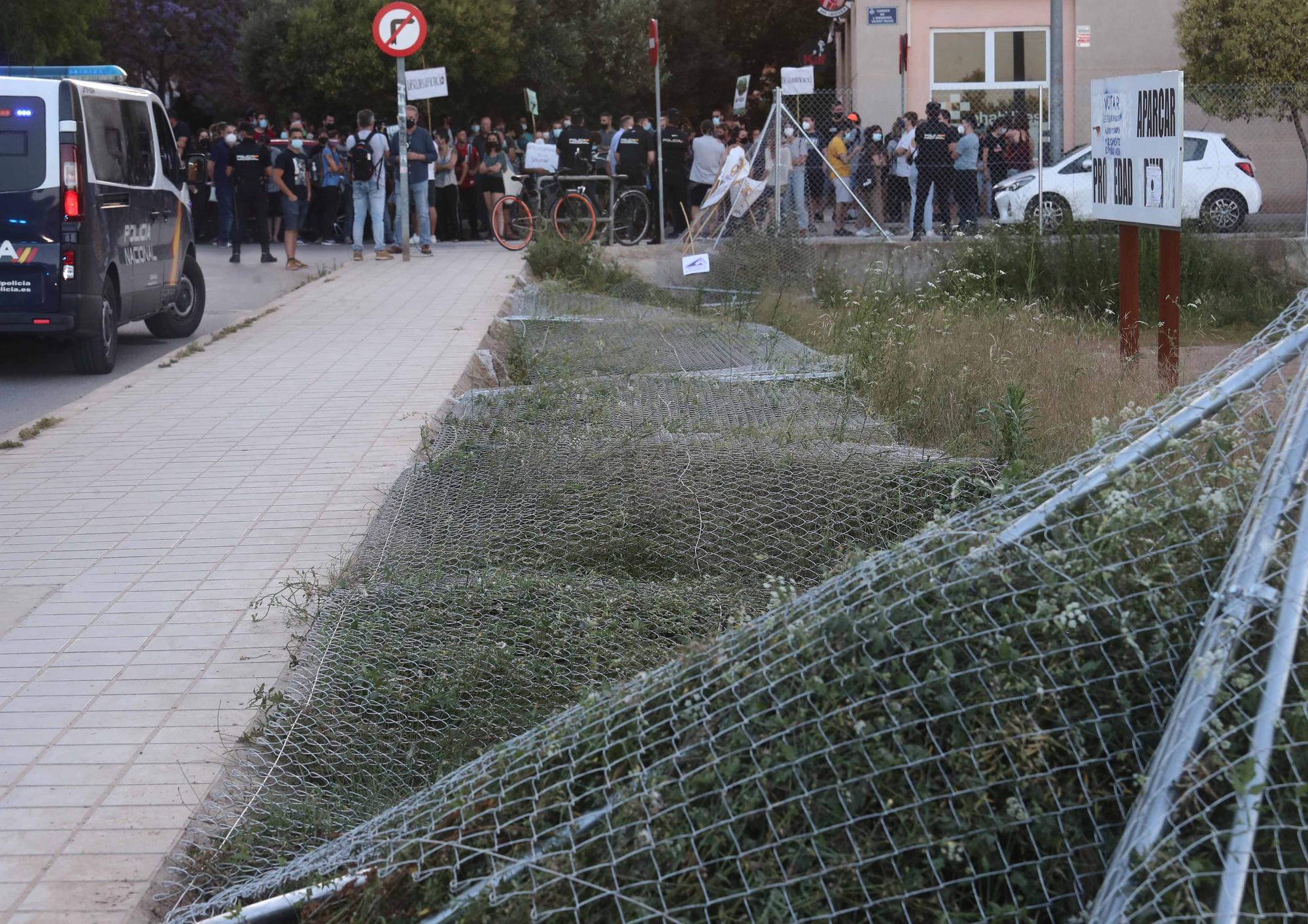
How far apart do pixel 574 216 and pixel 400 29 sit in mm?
4019

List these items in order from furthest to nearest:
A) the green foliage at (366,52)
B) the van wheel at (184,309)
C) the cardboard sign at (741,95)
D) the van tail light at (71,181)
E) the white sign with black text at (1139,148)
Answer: the green foliage at (366,52) < the cardboard sign at (741,95) < the van wheel at (184,309) < the van tail light at (71,181) < the white sign with black text at (1139,148)

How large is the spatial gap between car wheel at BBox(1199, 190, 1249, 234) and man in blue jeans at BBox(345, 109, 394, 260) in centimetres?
1007

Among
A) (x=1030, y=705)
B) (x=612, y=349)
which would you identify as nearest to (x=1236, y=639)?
(x=1030, y=705)

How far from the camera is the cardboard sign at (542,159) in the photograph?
22125 millimetres

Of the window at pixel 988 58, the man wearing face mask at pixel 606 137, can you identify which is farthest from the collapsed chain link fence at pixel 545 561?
the window at pixel 988 58

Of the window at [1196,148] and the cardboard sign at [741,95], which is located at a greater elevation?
the cardboard sign at [741,95]

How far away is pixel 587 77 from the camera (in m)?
37.3

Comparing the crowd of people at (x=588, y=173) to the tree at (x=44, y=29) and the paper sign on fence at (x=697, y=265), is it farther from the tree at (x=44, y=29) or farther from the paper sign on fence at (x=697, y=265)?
the tree at (x=44, y=29)

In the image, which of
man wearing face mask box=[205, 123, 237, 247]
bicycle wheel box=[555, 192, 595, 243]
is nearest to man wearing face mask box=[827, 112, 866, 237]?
bicycle wheel box=[555, 192, 595, 243]

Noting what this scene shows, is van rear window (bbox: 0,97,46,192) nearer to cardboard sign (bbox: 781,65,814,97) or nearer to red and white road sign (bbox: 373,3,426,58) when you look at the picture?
red and white road sign (bbox: 373,3,426,58)

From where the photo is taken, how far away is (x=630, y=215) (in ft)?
68.0

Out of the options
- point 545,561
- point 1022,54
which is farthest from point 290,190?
point 1022,54

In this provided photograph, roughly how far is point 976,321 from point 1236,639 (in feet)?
27.8

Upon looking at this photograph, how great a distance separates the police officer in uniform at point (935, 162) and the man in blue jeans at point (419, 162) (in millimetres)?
6350
